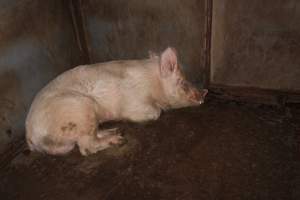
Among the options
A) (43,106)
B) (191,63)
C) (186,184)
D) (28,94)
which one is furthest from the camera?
(191,63)

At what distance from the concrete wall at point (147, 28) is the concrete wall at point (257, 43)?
0.27 meters

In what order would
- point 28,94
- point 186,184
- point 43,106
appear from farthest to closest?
point 28,94
point 43,106
point 186,184

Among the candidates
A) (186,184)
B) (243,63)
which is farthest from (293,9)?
(186,184)

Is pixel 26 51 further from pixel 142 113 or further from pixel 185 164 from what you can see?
pixel 185 164

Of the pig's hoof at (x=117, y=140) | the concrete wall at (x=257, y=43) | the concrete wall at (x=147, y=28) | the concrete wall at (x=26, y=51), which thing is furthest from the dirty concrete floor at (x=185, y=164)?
the concrete wall at (x=147, y=28)

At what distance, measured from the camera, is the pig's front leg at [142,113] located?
4.44 meters

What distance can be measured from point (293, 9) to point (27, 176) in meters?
3.67

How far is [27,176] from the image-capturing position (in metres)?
4.06

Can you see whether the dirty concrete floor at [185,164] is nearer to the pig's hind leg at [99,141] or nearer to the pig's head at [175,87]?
the pig's hind leg at [99,141]

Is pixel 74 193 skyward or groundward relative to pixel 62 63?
groundward

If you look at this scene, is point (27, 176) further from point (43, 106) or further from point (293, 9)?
point (293, 9)

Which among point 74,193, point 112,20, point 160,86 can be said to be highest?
point 112,20

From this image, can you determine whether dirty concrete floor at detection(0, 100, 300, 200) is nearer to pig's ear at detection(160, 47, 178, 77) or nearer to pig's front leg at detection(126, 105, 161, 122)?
pig's front leg at detection(126, 105, 161, 122)

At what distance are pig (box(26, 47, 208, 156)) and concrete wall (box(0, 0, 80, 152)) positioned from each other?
0.39 m
